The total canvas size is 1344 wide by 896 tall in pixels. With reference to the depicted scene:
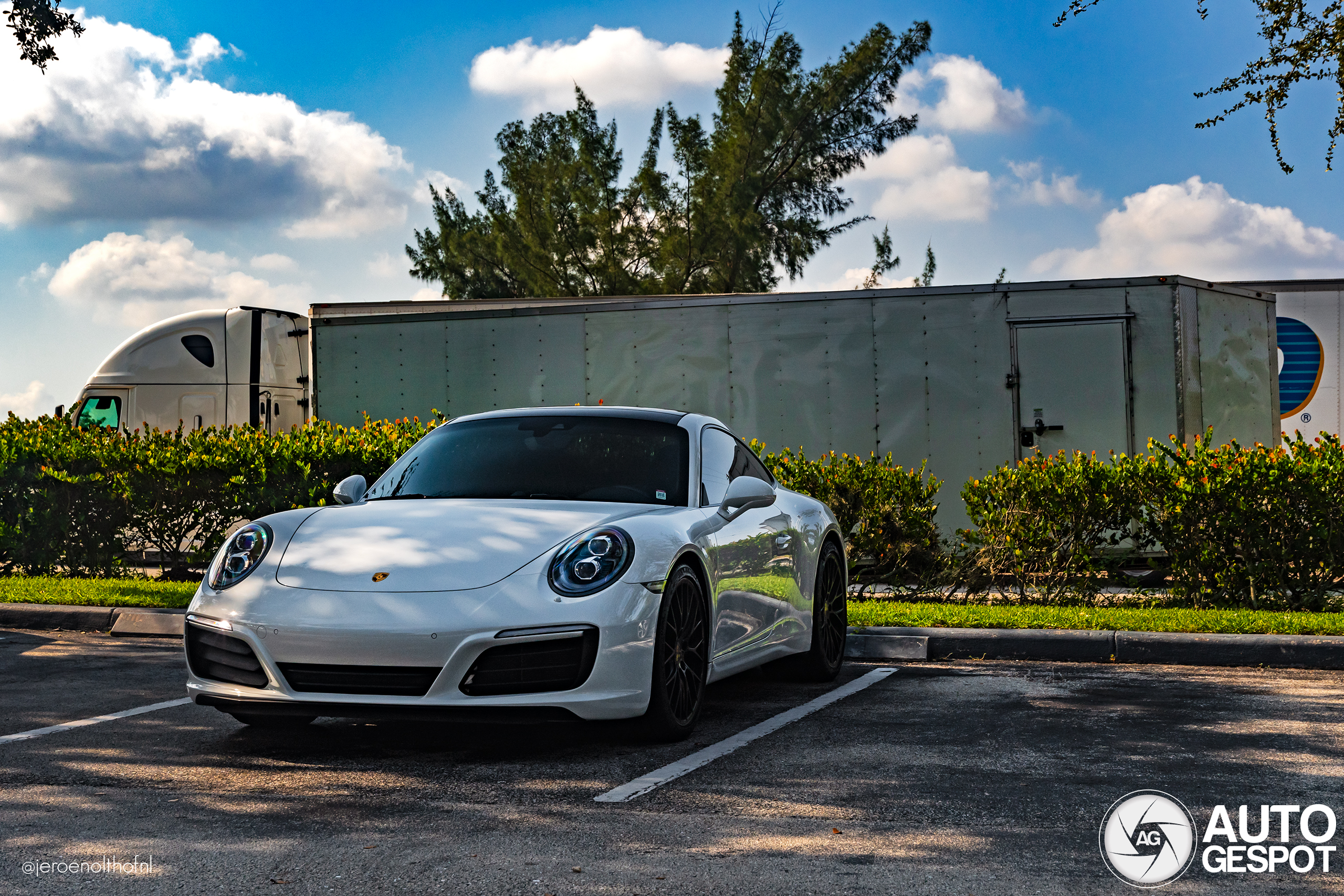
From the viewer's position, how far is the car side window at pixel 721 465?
19.9 ft

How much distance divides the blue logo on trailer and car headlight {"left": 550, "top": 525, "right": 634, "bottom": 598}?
14825 mm

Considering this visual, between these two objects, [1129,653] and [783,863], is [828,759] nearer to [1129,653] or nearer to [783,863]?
[783,863]

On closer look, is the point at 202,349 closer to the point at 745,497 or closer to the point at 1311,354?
the point at 745,497

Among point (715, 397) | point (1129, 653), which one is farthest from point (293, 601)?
point (715, 397)

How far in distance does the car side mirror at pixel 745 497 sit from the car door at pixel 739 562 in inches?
2.4

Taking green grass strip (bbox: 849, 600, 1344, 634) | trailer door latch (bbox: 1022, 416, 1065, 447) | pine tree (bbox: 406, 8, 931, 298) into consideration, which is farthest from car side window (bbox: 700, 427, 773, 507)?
pine tree (bbox: 406, 8, 931, 298)

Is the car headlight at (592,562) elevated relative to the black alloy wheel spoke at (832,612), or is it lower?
elevated

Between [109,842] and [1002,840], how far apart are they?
268 cm

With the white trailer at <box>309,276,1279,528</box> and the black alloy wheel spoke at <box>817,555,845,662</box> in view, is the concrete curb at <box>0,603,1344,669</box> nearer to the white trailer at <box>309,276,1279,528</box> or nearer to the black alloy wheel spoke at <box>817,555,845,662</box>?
the black alloy wheel spoke at <box>817,555,845,662</box>

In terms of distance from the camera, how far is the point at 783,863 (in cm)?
358

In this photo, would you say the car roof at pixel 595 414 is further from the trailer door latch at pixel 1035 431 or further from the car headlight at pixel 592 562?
the trailer door latch at pixel 1035 431

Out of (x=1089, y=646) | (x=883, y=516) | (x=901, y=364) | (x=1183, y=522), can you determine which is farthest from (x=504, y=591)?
(x=901, y=364)

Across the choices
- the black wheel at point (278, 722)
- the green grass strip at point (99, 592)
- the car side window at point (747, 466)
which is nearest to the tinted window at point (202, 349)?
the green grass strip at point (99, 592)

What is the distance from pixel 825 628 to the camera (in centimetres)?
714
